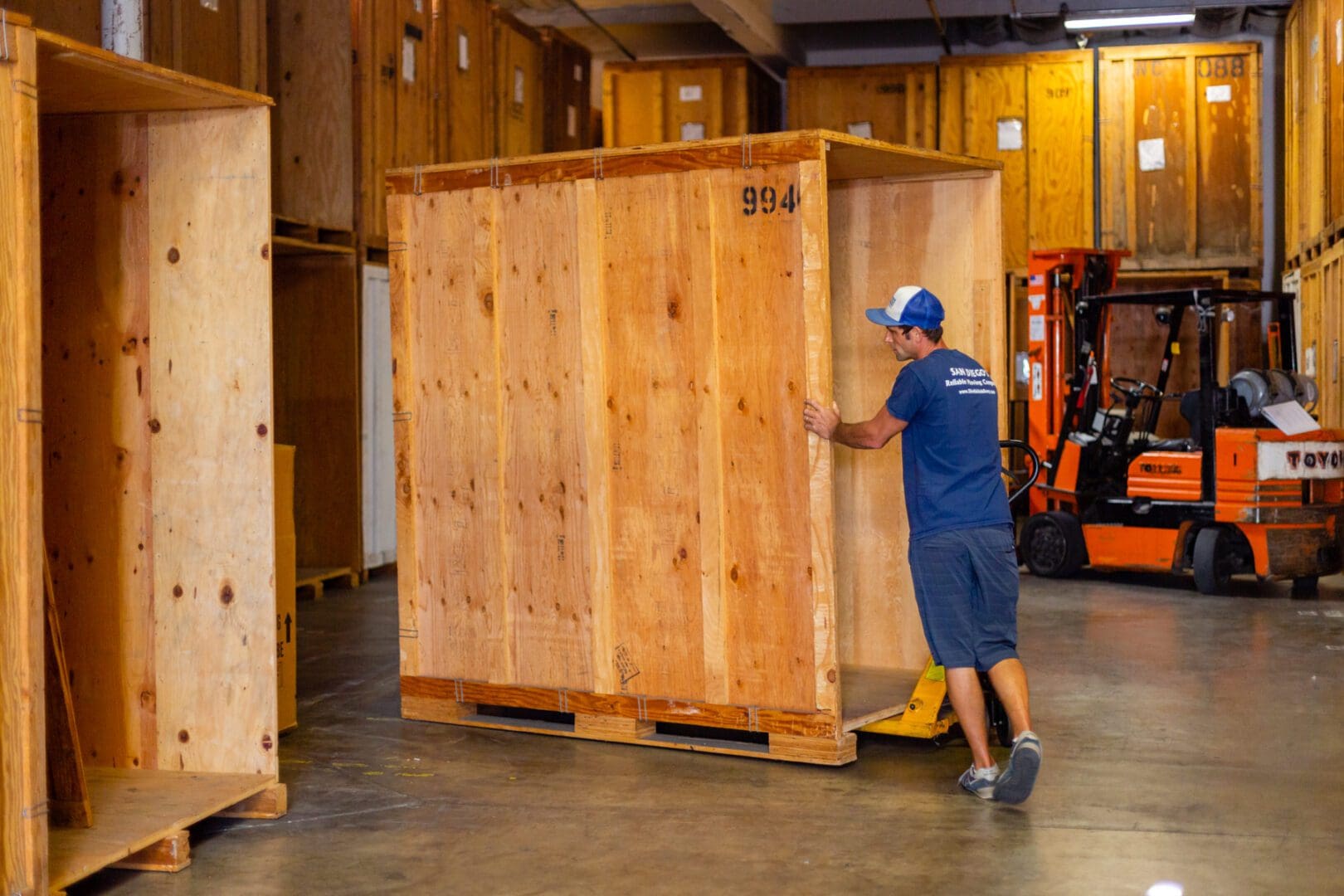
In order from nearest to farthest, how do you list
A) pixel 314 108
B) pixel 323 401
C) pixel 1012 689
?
pixel 1012 689
pixel 314 108
pixel 323 401

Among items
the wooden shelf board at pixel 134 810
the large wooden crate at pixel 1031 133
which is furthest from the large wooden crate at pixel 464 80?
the wooden shelf board at pixel 134 810

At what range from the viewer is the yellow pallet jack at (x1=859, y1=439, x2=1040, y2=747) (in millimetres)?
5918

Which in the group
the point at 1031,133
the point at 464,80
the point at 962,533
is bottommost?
the point at 962,533

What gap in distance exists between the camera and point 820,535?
18.5 feet

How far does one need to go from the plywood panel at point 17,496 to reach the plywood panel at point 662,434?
8.41ft

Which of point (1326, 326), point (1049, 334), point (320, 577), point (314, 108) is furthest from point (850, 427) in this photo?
point (1326, 326)

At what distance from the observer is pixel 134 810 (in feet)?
15.7

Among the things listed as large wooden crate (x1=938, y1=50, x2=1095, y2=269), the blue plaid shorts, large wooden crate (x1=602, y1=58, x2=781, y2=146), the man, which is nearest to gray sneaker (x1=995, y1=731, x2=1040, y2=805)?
the man

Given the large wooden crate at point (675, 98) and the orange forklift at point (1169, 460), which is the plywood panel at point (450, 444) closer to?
the orange forklift at point (1169, 460)

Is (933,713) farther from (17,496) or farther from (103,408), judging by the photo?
(17,496)

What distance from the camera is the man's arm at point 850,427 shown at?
17.7ft

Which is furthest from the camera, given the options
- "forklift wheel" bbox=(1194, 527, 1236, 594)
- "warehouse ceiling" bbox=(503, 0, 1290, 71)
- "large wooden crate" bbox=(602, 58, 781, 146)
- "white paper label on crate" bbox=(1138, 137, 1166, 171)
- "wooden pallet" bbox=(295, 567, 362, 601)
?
"large wooden crate" bbox=(602, 58, 781, 146)

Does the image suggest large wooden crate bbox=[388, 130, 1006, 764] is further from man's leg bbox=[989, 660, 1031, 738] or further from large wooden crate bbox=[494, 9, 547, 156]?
large wooden crate bbox=[494, 9, 547, 156]

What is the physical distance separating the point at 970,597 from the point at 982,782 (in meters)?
0.66
